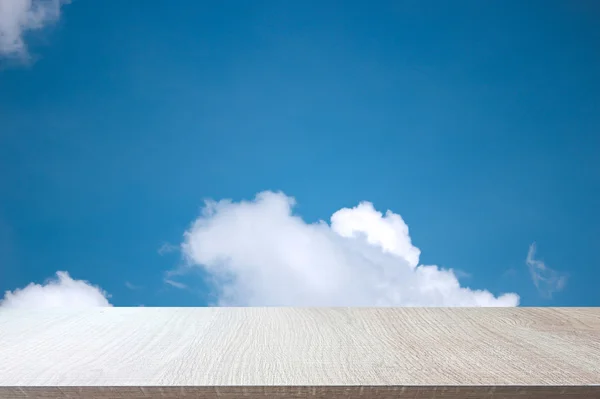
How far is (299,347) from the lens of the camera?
63 centimetres

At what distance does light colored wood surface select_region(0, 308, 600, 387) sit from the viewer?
Answer: 540 mm

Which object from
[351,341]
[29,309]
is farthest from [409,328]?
[29,309]

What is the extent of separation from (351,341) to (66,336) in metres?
0.34

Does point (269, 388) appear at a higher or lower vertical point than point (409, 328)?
lower

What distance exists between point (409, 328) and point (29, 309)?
1.87ft

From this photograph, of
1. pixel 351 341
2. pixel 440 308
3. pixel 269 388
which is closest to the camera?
pixel 269 388

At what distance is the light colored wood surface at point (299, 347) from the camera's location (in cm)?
54

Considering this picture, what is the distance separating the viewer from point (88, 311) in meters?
0.85

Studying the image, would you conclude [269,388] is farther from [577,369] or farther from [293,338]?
[577,369]

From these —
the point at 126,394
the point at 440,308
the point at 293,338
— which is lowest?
the point at 126,394

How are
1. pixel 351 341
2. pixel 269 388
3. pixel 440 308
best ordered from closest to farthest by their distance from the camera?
pixel 269 388
pixel 351 341
pixel 440 308

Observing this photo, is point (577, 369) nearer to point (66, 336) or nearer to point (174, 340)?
point (174, 340)

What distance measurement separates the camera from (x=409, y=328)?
0.73 metres

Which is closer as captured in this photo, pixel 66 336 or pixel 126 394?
pixel 126 394
